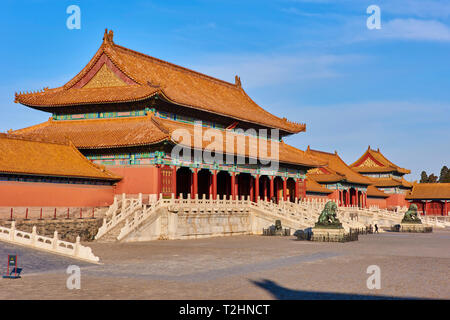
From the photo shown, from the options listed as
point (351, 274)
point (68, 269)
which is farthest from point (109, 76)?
point (351, 274)

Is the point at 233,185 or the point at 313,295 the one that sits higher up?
the point at 233,185

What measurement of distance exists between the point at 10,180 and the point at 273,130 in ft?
94.3

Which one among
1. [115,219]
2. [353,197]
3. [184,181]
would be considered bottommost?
[115,219]

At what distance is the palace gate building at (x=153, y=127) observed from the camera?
35.8 m

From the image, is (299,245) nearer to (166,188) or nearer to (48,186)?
(166,188)

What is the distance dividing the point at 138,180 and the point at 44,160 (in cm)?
650

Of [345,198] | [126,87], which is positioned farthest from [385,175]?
[126,87]

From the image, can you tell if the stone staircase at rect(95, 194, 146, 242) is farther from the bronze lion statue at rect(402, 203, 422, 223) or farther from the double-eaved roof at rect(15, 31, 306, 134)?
the bronze lion statue at rect(402, 203, 422, 223)

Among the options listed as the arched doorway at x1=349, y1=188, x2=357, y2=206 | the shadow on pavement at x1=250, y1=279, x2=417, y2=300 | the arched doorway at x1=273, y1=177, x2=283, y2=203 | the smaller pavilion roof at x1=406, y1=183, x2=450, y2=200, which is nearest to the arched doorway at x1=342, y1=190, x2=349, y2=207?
the arched doorway at x1=349, y1=188, x2=357, y2=206

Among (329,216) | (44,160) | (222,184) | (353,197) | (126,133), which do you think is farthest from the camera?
(353,197)

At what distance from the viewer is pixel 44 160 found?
31.6 metres

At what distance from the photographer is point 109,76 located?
41.2m

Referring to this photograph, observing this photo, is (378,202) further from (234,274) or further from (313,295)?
(313,295)

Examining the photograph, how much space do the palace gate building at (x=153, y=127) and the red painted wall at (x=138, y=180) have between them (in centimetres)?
7
